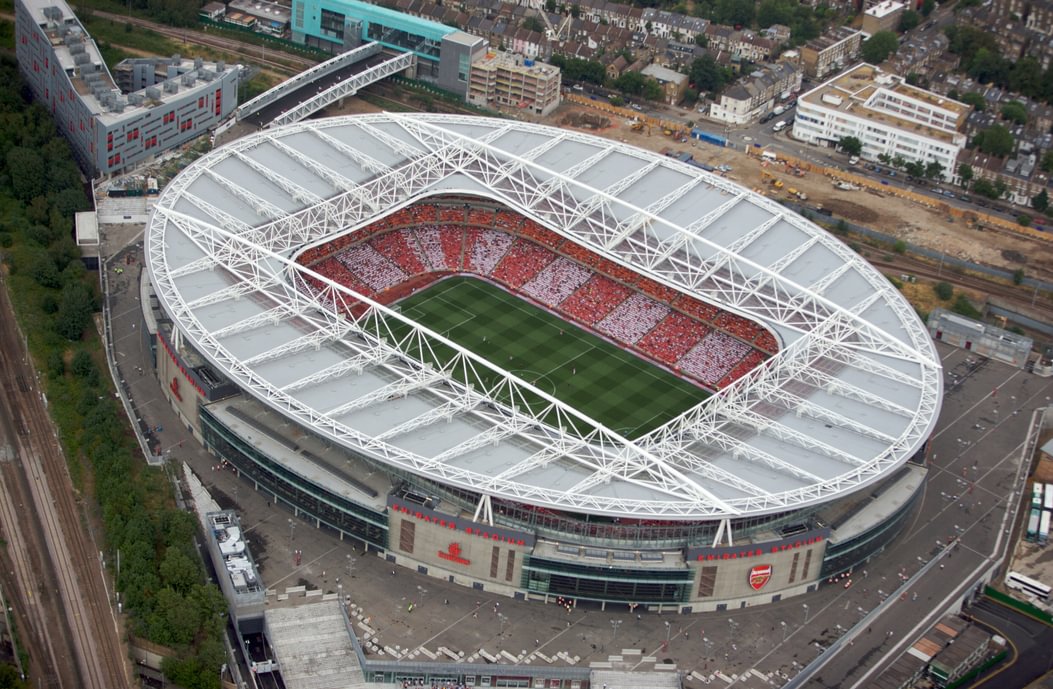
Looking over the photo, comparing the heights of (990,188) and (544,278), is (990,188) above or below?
above

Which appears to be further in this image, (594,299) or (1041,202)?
(1041,202)

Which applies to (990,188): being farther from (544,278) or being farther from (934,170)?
(544,278)

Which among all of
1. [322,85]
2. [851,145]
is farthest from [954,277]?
[322,85]

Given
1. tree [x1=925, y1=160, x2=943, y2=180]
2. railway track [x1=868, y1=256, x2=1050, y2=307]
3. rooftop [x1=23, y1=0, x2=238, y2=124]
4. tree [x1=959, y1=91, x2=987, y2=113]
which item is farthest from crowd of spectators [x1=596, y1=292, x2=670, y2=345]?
tree [x1=959, y1=91, x2=987, y2=113]

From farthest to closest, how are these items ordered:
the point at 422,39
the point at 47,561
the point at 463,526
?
1. the point at 422,39
2. the point at 47,561
3. the point at 463,526

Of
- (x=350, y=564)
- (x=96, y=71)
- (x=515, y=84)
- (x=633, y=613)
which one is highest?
(x=96, y=71)

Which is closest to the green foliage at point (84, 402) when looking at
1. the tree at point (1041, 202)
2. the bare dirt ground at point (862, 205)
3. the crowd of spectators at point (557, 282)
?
the bare dirt ground at point (862, 205)

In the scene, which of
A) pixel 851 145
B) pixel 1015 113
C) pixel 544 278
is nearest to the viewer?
pixel 544 278
